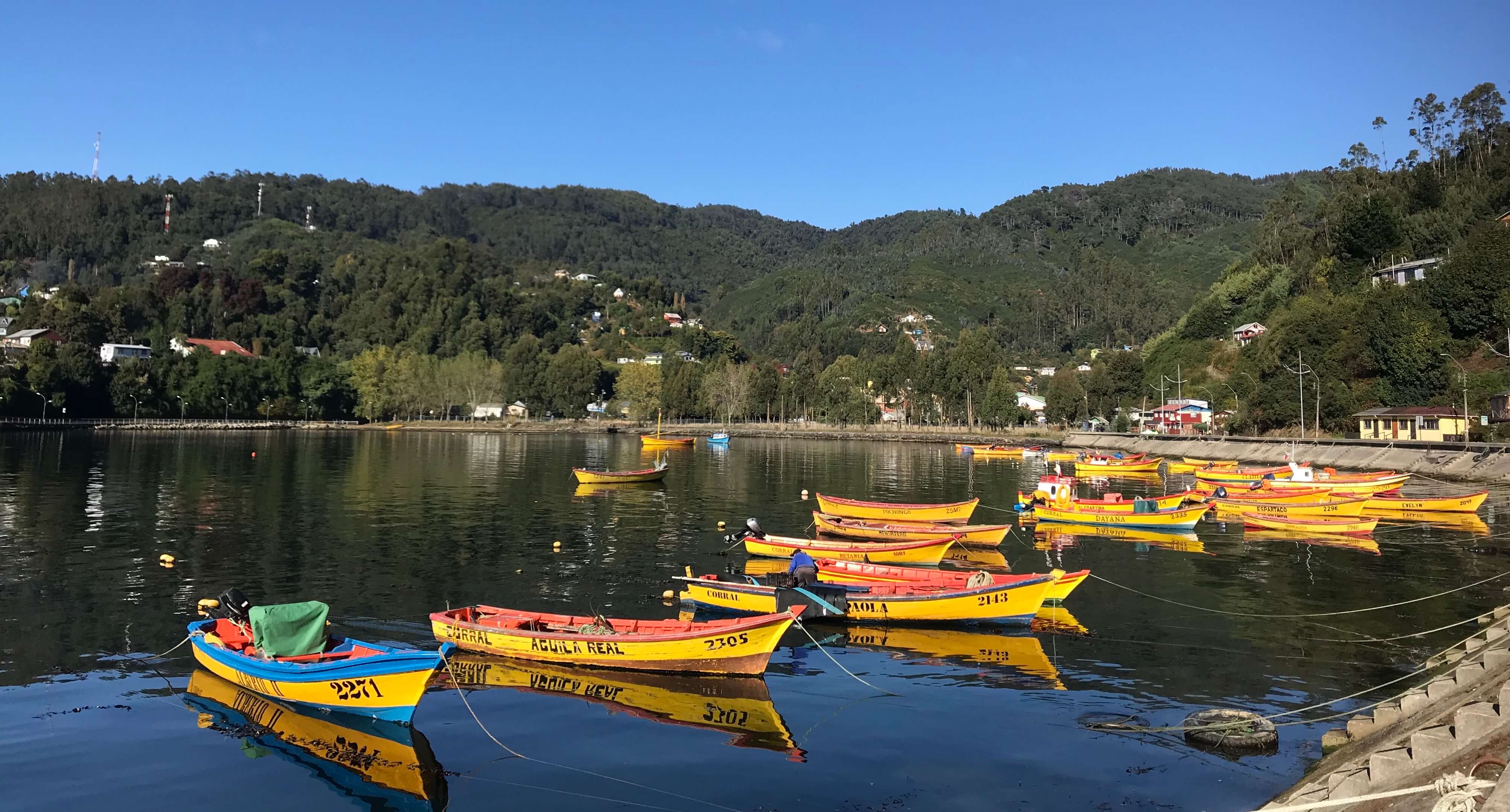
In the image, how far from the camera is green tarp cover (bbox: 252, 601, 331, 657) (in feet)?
69.5

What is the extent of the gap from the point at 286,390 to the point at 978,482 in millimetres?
154657

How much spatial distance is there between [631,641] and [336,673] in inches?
264

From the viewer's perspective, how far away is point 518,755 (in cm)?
1888

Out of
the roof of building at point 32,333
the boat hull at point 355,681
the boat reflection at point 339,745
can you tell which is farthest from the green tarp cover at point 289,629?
the roof of building at point 32,333

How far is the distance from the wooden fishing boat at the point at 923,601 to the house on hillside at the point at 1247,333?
13212 centimetres

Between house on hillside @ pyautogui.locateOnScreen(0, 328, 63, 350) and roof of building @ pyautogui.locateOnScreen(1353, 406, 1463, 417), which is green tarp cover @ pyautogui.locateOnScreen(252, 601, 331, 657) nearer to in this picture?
roof of building @ pyautogui.locateOnScreen(1353, 406, 1463, 417)

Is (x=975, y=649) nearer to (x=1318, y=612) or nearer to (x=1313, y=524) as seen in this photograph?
(x=1318, y=612)

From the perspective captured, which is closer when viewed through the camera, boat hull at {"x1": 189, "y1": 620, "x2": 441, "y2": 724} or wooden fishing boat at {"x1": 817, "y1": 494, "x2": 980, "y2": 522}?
boat hull at {"x1": 189, "y1": 620, "x2": 441, "y2": 724}

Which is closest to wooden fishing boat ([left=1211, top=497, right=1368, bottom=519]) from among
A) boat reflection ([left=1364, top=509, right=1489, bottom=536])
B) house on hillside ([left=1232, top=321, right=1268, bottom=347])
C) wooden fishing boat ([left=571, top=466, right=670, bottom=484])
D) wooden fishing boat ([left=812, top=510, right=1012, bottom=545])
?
boat reflection ([left=1364, top=509, right=1489, bottom=536])

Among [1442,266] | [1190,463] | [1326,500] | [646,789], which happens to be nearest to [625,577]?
[646,789]

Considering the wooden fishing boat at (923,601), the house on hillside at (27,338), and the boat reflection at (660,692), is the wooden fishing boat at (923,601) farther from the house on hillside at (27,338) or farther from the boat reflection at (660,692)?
the house on hillside at (27,338)

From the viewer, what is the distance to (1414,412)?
293 ft

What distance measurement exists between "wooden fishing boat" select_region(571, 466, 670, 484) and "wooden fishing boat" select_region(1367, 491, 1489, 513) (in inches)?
2011

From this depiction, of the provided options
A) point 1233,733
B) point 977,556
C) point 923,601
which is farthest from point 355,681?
point 977,556
